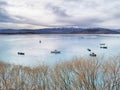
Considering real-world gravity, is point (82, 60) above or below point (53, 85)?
above

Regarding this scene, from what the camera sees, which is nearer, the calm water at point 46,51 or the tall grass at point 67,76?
the tall grass at point 67,76

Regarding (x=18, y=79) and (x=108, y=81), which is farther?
(x=18, y=79)

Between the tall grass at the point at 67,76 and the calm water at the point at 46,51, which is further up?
the tall grass at the point at 67,76

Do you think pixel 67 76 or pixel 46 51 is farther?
pixel 46 51

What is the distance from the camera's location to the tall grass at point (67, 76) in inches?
665

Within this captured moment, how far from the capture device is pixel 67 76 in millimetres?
17891

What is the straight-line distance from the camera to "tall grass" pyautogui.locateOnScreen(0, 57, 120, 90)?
16891mm

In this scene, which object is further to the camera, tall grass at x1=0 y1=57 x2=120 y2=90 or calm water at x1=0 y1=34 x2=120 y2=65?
calm water at x1=0 y1=34 x2=120 y2=65

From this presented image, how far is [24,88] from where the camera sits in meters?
18.4

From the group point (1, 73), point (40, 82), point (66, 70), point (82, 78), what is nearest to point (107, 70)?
point (82, 78)

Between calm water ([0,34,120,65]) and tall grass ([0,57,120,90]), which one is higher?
tall grass ([0,57,120,90])

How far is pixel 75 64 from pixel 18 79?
4.76m

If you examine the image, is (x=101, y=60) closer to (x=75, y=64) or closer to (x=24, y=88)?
(x=75, y=64)

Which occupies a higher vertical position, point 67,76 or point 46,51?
point 67,76
